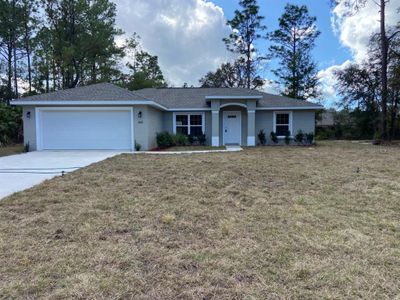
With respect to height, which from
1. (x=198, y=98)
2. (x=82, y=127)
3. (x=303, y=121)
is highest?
(x=198, y=98)

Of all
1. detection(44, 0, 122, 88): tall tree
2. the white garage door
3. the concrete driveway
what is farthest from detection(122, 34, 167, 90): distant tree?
the concrete driveway

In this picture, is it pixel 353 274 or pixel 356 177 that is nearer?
pixel 353 274

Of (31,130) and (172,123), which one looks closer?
(31,130)

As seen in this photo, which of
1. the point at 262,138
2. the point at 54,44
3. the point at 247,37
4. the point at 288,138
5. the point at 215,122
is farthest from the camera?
the point at 247,37

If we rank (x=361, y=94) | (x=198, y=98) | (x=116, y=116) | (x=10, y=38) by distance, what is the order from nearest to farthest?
1. (x=116, y=116)
2. (x=198, y=98)
3. (x=10, y=38)
4. (x=361, y=94)

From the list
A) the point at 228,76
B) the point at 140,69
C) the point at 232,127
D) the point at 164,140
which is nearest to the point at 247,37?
the point at 228,76

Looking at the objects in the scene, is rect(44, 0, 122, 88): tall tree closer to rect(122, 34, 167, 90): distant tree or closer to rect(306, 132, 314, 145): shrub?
rect(122, 34, 167, 90): distant tree

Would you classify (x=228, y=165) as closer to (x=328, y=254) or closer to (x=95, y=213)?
(x=95, y=213)

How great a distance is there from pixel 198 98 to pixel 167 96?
2.26 m

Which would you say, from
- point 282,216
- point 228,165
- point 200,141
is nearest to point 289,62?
point 200,141

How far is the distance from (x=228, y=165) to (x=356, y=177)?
138 inches

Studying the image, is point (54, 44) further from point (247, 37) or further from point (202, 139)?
point (247, 37)

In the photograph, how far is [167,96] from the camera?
20.7 meters

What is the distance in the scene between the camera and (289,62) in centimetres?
3192
